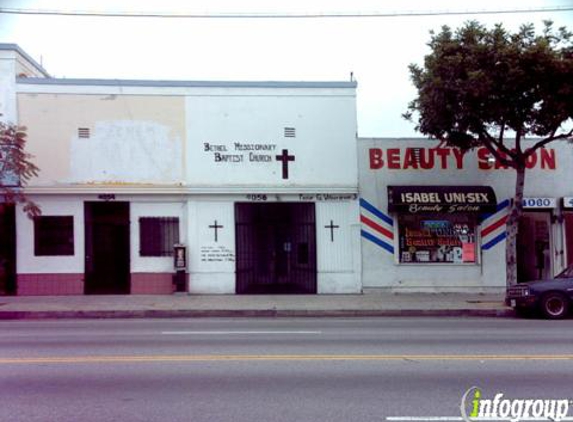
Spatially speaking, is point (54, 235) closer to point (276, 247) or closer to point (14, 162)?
point (14, 162)

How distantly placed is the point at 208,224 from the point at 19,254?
5.71 metres

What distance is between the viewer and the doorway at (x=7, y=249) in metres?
18.5

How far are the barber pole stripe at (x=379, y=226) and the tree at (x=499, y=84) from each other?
3648mm

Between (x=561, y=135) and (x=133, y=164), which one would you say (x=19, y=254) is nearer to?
(x=133, y=164)

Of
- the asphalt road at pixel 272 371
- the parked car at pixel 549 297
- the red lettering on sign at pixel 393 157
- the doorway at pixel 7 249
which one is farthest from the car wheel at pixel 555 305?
the doorway at pixel 7 249

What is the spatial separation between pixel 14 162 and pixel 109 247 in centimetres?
411

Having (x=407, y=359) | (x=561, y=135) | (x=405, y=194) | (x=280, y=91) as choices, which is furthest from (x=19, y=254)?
(x=561, y=135)

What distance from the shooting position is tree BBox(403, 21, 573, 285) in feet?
49.7

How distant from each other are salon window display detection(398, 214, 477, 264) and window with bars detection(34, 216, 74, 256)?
10174 mm

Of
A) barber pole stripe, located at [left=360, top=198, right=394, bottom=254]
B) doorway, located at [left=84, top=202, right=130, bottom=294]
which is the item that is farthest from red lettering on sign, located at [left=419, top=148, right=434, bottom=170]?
doorway, located at [left=84, top=202, right=130, bottom=294]

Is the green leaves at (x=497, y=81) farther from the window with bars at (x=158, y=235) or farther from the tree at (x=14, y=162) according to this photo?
the tree at (x=14, y=162)

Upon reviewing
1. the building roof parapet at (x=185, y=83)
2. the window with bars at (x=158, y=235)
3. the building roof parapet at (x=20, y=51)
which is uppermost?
the building roof parapet at (x=20, y=51)

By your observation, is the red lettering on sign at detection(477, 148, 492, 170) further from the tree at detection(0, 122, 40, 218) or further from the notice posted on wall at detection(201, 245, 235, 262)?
the tree at detection(0, 122, 40, 218)

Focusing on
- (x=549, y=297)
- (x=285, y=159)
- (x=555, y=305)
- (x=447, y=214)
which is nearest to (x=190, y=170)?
(x=285, y=159)
